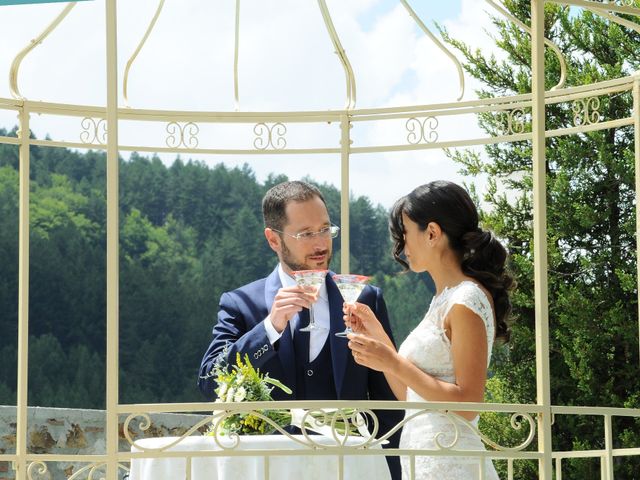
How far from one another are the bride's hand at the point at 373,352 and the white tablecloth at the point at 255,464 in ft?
1.08

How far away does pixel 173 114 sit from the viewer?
721cm

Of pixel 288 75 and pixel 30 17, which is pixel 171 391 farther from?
pixel 30 17

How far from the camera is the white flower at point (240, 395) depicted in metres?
4.37

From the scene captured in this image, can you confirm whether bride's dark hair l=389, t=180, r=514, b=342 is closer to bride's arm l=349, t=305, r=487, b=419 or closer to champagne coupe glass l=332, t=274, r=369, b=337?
bride's arm l=349, t=305, r=487, b=419

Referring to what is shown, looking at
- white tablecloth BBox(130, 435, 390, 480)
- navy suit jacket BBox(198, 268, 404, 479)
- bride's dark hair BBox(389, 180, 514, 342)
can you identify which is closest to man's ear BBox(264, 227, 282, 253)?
navy suit jacket BBox(198, 268, 404, 479)

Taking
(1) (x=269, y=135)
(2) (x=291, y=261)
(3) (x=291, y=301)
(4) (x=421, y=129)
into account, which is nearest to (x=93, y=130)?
(1) (x=269, y=135)

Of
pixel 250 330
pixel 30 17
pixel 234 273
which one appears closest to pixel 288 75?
pixel 234 273

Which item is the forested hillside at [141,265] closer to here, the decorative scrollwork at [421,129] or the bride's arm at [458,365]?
the decorative scrollwork at [421,129]

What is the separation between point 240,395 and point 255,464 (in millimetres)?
338

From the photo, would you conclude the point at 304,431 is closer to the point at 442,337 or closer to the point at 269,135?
the point at 442,337

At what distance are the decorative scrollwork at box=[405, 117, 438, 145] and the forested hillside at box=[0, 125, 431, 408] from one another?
32.5 ft

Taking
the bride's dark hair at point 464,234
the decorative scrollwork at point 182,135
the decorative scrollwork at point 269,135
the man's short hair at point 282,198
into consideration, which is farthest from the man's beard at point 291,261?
the decorative scrollwork at point 182,135

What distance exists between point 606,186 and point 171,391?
9834mm

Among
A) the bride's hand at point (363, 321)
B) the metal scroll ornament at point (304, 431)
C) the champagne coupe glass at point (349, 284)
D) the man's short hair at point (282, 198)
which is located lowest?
the metal scroll ornament at point (304, 431)
